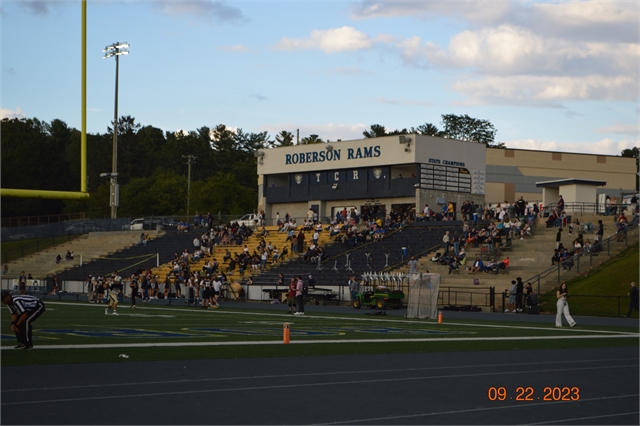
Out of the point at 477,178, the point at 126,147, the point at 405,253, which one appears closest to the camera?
the point at 405,253

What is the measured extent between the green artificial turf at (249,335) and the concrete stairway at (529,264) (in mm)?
6850

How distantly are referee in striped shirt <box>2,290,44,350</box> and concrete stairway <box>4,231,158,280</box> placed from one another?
42.3m

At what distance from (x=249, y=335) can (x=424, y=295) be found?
10963 mm

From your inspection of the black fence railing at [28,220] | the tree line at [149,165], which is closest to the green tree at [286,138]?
the tree line at [149,165]

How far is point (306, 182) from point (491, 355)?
45390 mm

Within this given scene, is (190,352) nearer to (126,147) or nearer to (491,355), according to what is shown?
(491,355)

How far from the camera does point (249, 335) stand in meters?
21.5

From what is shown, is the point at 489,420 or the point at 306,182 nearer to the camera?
the point at 489,420

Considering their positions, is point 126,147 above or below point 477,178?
above

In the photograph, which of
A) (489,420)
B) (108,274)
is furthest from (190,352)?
(108,274)

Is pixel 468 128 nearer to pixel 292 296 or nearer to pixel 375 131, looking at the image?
pixel 375 131

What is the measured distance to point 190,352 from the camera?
55.3 ft

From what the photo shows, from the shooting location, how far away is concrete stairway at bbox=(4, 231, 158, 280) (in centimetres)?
5922

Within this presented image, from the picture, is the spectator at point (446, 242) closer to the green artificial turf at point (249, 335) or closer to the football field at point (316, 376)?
the green artificial turf at point (249, 335)
